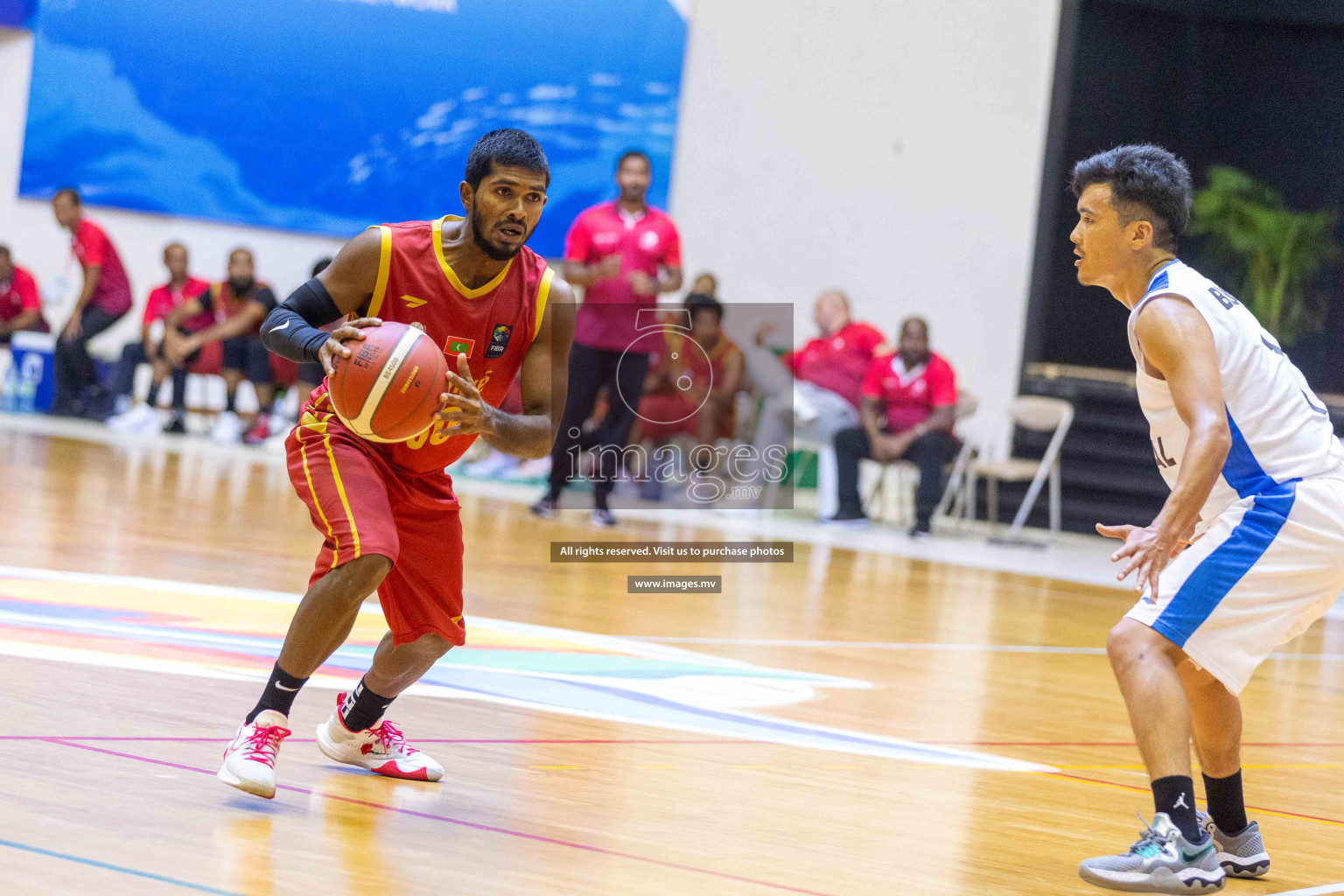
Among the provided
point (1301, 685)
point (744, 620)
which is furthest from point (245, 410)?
point (1301, 685)

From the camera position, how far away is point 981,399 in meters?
13.4

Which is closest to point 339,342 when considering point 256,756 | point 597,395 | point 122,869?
point 256,756

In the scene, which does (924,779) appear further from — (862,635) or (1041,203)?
(1041,203)

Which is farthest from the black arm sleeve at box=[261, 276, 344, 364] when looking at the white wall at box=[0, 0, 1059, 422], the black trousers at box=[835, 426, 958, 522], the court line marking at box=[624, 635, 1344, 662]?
the white wall at box=[0, 0, 1059, 422]

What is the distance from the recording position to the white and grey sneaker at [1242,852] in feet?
9.86

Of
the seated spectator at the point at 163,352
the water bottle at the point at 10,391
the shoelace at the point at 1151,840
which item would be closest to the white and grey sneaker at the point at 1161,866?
the shoelace at the point at 1151,840

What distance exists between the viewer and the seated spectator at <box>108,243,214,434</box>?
1192 centimetres

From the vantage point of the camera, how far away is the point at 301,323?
3057 mm

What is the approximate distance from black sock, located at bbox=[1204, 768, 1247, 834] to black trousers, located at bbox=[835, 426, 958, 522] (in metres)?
7.48

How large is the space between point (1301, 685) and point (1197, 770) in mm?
2223

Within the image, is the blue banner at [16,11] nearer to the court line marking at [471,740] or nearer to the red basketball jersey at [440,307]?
the red basketball jersey at [440,307]

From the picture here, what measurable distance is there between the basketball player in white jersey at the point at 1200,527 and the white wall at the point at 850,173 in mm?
10496

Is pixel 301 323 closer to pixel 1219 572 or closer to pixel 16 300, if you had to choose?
pixel 1219 572

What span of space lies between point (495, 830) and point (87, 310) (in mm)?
10311
